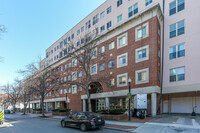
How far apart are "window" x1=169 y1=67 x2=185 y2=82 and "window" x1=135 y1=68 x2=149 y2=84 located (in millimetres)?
3474

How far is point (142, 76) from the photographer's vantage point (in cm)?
1983

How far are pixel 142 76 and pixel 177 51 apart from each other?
19.0ft

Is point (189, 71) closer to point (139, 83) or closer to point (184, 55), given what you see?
point (184, 55)

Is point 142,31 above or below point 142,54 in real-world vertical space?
above

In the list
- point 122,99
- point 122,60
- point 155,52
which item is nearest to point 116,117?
point 122,99

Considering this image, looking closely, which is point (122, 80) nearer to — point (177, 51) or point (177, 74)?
point (177, 74)

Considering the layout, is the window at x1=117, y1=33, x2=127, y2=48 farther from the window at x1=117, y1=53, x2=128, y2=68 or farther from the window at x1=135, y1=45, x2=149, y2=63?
the window at x1=135, y1=45, x2=149, y2=63

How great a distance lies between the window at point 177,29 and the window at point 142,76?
644cm

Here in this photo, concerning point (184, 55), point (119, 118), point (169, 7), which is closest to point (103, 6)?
point (169, 7)

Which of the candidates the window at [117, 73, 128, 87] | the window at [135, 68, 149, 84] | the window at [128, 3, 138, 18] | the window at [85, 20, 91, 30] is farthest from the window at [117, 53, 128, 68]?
the window at [85, 20, 91, 30]

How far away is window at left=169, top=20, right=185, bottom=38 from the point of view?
62.3 feet

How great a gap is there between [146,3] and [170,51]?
27.4ft

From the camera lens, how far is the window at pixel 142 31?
1995 centimetres

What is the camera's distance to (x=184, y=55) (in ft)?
60.4
